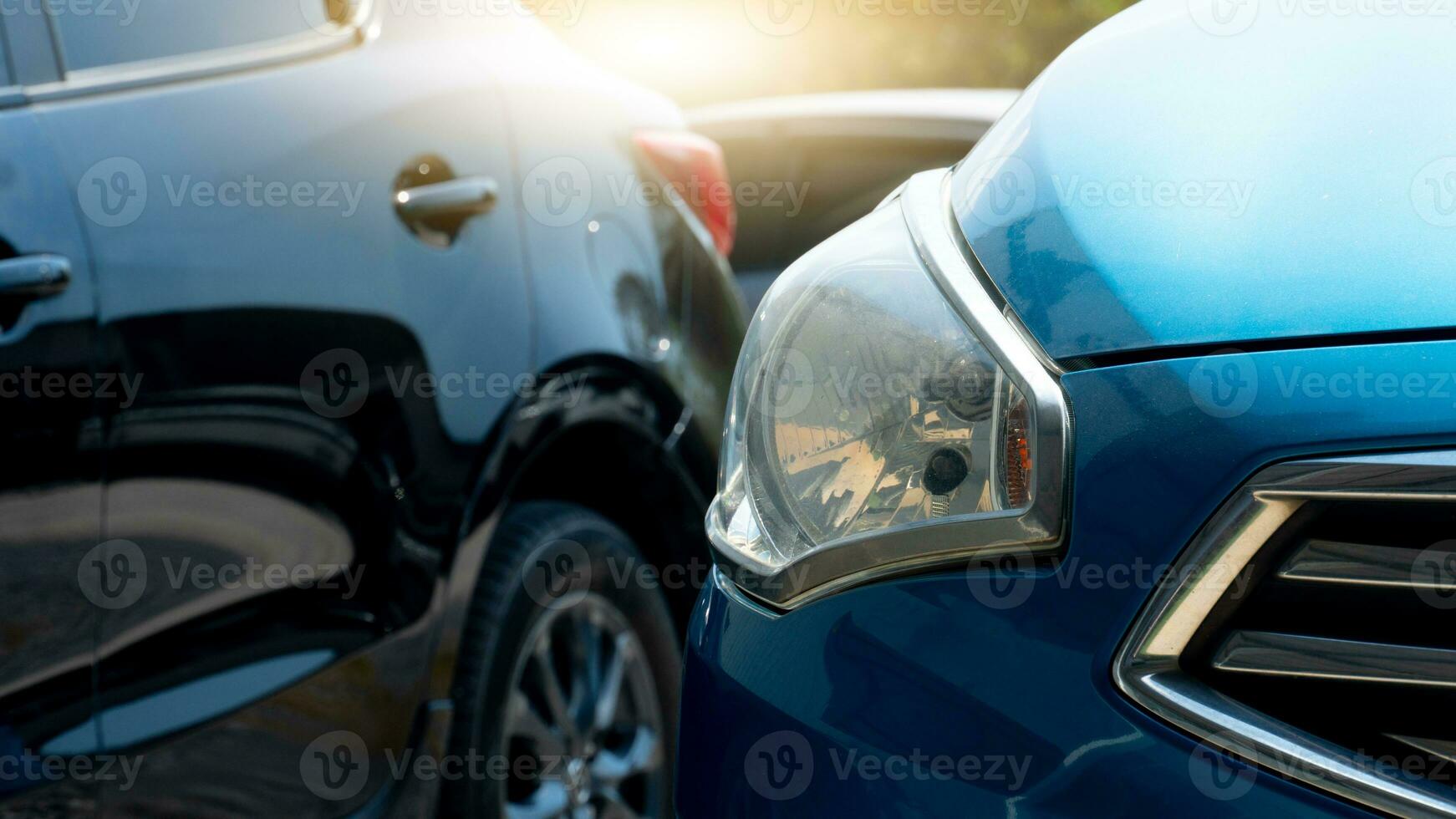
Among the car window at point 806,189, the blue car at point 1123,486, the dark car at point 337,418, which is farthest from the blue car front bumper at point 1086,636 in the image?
the car window at point 806,189

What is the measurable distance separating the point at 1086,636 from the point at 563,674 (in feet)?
4.83

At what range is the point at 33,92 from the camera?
1.81 metres

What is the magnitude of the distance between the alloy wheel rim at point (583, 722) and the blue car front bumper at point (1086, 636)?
1.14 m

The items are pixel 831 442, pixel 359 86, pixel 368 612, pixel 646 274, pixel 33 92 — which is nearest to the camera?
pixel 831 442

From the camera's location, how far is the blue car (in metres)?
1.08

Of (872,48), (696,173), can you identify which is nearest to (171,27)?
(696,173)

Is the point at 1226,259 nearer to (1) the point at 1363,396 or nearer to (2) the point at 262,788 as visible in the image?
(1) the point at 1363,396

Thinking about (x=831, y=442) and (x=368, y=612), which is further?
(x=368, y=612)

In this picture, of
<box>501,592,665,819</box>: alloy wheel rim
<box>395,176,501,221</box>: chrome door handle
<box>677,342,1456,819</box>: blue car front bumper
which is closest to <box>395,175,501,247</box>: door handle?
<box>395,176,501,221</box>: chrome door handle

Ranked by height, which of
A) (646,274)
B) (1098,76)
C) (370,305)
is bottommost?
(646,274)

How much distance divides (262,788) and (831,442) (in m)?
1.02

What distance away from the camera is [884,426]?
1309 mm

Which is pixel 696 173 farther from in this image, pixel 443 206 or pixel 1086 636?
pixel 1086 636

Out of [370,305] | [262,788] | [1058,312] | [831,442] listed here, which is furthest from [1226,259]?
[262,788]
